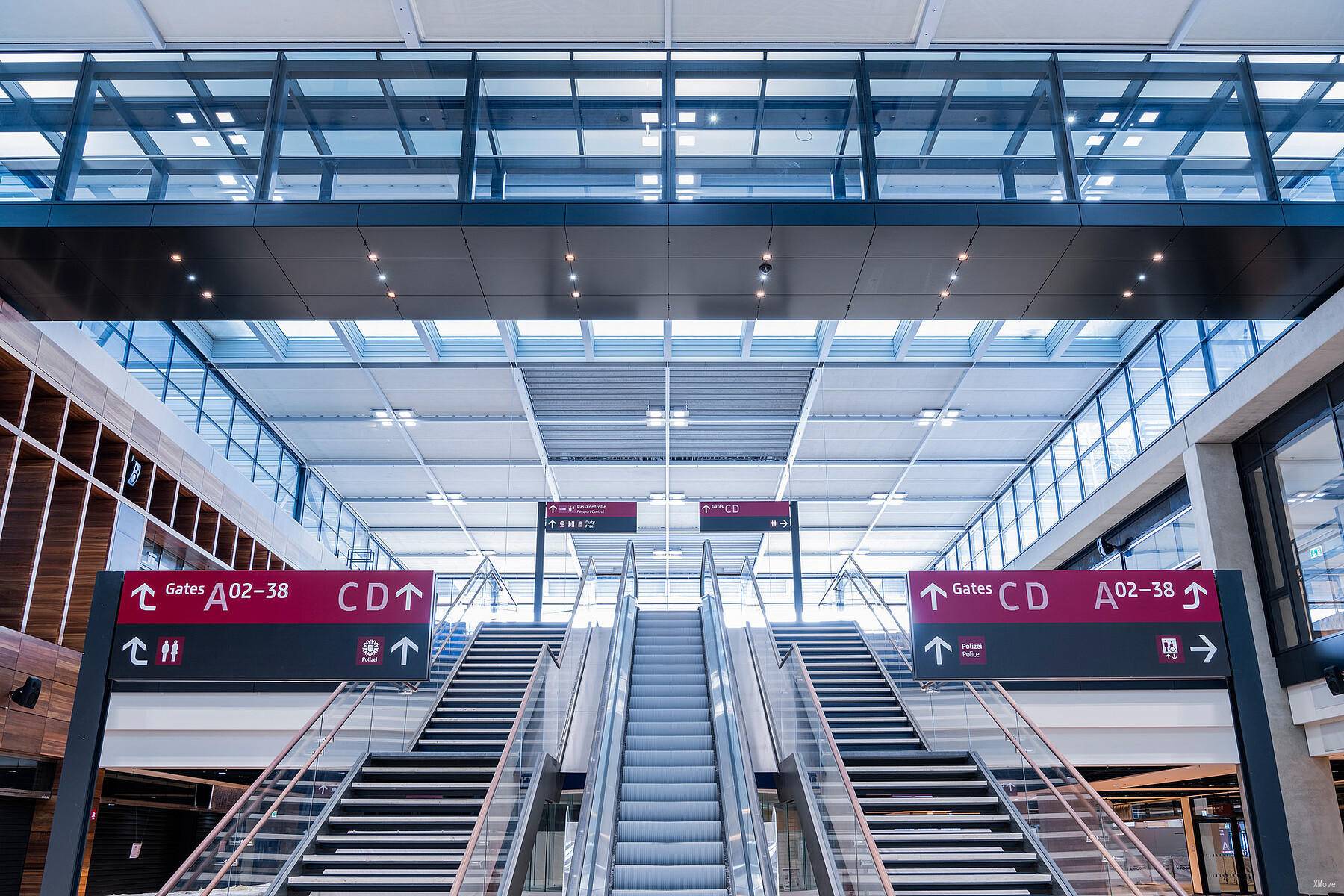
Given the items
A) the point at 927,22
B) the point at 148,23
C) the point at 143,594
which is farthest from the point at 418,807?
the point at 927,22

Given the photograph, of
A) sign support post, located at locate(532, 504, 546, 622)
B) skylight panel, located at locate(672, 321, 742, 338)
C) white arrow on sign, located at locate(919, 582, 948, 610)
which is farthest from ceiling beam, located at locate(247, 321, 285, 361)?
white arrow on sign, located at locate(919, 582, 948, 610)

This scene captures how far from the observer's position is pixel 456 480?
78.4ft

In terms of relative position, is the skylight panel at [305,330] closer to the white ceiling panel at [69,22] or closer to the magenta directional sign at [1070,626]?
the white ceiling panel at [69,22]

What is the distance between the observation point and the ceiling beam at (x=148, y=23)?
9.55m

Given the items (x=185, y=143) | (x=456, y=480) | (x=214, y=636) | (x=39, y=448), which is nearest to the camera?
(x=214, y=636)

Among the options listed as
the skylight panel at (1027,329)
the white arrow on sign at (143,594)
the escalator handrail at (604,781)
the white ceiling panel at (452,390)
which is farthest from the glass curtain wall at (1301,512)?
the white arrow on sign at (143,594)

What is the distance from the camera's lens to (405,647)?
8.11m

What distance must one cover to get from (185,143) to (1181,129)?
1008 centimetres

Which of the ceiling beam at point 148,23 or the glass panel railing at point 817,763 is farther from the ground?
the ceiling beam at point 148,23

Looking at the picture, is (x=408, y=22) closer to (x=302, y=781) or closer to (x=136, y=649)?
(x=136, y=649)

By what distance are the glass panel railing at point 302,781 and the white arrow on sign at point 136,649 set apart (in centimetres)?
136

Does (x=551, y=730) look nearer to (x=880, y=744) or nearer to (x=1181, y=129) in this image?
(x=880, y=744)

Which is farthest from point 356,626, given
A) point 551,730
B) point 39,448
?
point 39,448

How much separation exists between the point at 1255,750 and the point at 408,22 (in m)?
9.76
